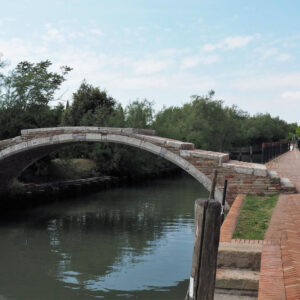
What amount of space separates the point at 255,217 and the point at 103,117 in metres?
16.2

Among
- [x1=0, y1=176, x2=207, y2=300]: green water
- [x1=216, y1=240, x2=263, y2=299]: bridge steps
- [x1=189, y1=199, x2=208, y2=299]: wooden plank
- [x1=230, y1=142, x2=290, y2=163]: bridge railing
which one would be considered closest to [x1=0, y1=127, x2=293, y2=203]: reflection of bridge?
[x1=0, y1=176, x2=207, y2=300]: green water

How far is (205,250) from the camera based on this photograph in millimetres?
2734

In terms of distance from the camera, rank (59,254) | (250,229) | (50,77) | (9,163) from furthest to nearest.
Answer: (50,77), (9,163), (59,254), (250,229)

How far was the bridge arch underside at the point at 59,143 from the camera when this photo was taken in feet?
33.4

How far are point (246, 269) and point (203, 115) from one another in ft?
89.8

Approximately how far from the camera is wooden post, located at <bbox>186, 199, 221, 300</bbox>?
2688 mm

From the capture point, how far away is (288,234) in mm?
4953

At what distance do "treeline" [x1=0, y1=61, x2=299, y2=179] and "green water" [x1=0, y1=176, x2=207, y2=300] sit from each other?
4.82 m

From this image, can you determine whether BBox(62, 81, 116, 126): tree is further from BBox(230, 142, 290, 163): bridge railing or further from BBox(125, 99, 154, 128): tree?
BBox(230, 142, 290, 163): bridge railing

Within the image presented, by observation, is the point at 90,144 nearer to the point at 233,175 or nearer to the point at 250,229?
the point at 233,175

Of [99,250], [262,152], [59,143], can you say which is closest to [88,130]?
[59,143]

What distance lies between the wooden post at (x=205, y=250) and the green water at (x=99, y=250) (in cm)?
406

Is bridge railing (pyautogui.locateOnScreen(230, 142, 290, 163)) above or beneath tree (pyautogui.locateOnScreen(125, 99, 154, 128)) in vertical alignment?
beneath

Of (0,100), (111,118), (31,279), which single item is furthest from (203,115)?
(31,279)
